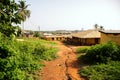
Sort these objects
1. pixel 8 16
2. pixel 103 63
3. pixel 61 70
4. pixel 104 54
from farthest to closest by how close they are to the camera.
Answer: pixel 104 54
pixel 103 63
pixel 61 70
pixel 8 16

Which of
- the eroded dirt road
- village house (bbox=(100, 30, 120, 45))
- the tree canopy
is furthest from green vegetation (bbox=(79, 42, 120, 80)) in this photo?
the tree canopy

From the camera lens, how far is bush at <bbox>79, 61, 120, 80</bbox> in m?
14.6

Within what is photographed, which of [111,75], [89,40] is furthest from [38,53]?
[89,40]

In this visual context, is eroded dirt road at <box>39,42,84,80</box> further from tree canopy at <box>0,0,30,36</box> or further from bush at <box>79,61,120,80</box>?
tree canopy at <box>0,0,30,36</box>

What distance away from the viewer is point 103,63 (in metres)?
17.9

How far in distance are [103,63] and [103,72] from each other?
232 cm

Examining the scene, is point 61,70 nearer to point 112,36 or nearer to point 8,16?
point 8,16

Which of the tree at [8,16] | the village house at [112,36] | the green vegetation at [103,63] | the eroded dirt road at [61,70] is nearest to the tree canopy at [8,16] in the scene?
the tree at [8,16]

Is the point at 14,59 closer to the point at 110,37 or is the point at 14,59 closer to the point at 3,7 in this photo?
the point at 3,7

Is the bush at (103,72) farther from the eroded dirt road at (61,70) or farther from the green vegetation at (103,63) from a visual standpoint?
the eroded dirt road at (61,70)

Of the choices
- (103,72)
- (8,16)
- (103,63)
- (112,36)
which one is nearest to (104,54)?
(103,63)

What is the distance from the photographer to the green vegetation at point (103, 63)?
14984mm

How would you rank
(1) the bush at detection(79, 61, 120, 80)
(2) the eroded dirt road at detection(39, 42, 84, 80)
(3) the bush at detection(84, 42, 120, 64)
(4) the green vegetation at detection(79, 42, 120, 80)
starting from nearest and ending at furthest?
(1) the bush at detection(79, 61, 120, 80) < (4) the green vegetation at detection(79, 42, 120, 80) < (2) the eroded dirt road at detection(39, 42, 84, 80) < (3) the bush at detection(84, 42, 120, 64)

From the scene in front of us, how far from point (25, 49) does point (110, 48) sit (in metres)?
8.85
